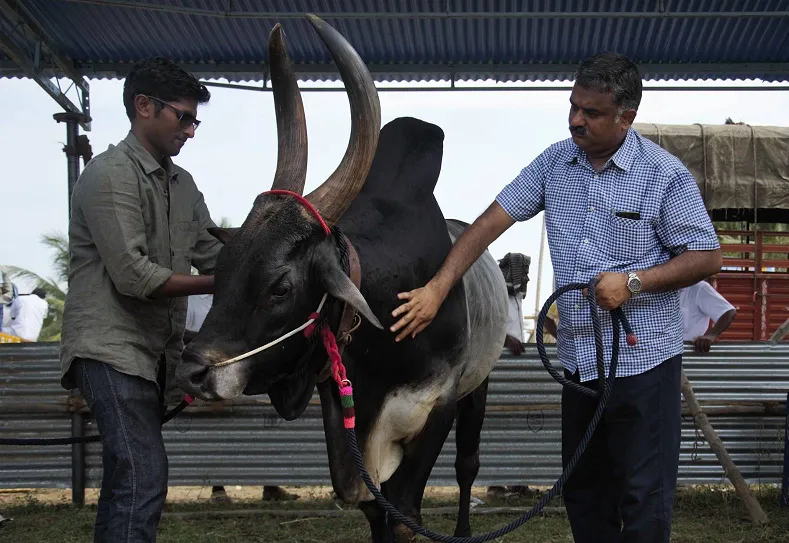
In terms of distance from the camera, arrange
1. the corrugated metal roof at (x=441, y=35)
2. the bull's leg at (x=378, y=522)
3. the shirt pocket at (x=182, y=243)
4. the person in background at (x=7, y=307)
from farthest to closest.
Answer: the person in background at (x=7, y=307) < the corrugated metal roof at (x=441, y=35) < the bull's leg at (x=378, y=522) < the shirt pocket at (x=182, y=243)

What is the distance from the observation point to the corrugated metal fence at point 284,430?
5.88 meters

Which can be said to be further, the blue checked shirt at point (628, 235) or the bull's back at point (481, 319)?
the bull's back at point (481, 319)

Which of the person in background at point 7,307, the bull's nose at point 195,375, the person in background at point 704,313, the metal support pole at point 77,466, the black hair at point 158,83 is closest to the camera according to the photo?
the bull's nose at point 195,375

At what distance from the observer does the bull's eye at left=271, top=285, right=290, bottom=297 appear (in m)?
2.60

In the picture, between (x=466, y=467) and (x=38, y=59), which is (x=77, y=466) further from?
(x=38, y=59)

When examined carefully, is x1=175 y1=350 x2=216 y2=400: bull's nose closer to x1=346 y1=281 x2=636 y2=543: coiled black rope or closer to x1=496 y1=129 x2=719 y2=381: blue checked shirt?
x1=346 y1=281 x2=636 y2=543: coiled black rope

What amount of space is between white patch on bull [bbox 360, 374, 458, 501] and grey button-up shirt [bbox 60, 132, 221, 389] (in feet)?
2.75

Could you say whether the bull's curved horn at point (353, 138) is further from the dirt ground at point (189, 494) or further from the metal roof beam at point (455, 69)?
the metal roof beam at point (455, 69)

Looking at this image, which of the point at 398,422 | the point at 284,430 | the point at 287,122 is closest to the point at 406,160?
the point at 287,122

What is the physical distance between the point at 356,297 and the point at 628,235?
0.94 metres

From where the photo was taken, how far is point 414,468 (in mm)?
3539

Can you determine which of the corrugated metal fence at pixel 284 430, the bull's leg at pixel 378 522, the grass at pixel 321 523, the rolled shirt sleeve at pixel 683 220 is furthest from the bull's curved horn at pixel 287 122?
the corrugated metal fence at pixel 284 430

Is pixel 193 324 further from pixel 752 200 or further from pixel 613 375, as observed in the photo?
pixel 752 200

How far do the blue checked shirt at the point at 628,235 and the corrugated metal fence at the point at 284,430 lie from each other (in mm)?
3027
